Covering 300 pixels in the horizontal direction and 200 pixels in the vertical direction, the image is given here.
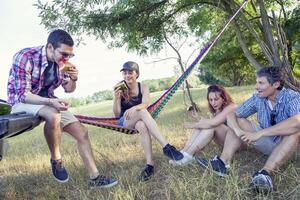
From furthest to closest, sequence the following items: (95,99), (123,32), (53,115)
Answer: (95,99) < (123,32) < (53,115)

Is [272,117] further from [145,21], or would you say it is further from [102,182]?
[145,21]

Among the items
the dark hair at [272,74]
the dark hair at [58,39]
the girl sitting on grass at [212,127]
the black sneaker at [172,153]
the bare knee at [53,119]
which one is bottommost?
the black sneaker at [172,153]

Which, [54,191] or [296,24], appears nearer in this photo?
[54,191]

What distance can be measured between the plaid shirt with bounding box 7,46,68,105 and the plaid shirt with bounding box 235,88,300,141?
197cm

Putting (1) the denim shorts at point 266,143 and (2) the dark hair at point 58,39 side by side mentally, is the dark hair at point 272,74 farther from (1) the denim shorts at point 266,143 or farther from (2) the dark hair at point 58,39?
(2) the dark hair at point 58,39

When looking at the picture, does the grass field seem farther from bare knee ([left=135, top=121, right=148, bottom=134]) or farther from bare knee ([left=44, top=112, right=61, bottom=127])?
bare knee ([left=44, top=112, right=61, bottom=127])

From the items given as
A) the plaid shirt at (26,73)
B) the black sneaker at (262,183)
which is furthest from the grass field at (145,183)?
the plaid shirt at (26,73)

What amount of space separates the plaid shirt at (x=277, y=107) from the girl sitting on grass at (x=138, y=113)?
823 mm

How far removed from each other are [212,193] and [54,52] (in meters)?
1.95

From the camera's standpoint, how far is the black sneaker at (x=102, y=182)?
3.79 m

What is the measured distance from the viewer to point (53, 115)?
11.8 feet

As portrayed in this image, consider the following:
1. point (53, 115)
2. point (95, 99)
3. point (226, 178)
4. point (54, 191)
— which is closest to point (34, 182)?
point (54, 191)

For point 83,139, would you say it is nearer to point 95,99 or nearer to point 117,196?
point 117,196

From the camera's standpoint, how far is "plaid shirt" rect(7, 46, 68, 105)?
370 centimetres
